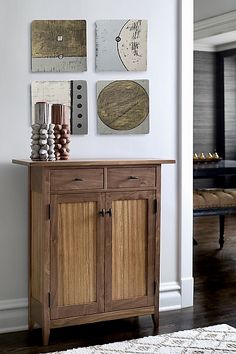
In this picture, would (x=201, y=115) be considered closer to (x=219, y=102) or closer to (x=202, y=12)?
(x=219, y=102)

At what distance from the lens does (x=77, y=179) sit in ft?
10.6

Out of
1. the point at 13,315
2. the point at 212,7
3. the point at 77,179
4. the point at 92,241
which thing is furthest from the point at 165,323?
the point at 212,7

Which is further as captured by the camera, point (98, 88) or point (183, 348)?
point (98, 88)

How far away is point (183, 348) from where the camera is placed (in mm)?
3141

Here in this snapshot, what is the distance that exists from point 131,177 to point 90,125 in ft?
1.61

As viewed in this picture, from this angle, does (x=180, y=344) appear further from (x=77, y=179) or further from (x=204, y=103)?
(x=204, y=103)

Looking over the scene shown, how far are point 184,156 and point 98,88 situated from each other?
0.73m

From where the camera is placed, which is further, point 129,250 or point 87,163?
point 129,250

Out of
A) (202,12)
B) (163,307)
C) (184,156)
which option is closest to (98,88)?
(184,156)

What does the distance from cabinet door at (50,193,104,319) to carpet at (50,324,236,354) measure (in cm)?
25

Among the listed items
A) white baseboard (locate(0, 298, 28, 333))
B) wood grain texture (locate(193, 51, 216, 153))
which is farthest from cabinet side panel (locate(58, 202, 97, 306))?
wood grain texture (locate(193, 51, 216, 153))

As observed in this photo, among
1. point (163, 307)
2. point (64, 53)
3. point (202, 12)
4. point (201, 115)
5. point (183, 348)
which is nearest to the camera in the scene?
point (183, 348)

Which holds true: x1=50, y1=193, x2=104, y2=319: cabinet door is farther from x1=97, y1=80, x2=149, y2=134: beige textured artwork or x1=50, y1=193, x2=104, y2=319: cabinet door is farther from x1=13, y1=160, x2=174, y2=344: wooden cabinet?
x1=97, y1=80, x2=149, y2=134: beige textured artwork

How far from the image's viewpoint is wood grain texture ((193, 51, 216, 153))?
8.98 meters
